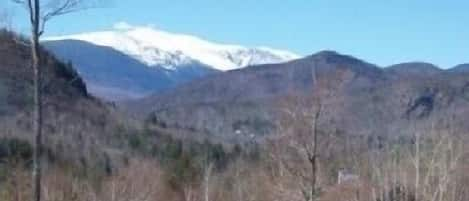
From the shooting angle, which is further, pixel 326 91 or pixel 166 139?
pixel 166 139

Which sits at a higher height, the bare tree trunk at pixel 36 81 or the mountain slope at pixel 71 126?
the bare tree trunk at pixel 36 81

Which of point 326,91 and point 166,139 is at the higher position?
point 326,91

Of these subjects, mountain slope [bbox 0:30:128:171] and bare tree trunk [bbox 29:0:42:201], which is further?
mountain slope [bbox 0:30:128:171]

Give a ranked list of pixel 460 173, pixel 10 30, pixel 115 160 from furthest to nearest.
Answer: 1. pixel 115 160
2. pixel 460 173
3. pixel 10 30

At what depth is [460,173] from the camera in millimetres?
26984

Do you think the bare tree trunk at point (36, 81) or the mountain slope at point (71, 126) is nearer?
the bare tree trunk at point (36, 81)

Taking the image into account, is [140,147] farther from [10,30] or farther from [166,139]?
[10,30]

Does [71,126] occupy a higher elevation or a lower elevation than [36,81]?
lower

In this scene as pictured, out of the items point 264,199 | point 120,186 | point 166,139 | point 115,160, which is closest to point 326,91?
point 264,199

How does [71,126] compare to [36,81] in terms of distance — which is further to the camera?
[71,126]

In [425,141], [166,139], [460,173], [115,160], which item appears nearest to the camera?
[425,141]

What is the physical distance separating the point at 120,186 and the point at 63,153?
53106 millimetres

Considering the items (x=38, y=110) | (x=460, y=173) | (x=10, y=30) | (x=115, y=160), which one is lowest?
(x=115, y=160)

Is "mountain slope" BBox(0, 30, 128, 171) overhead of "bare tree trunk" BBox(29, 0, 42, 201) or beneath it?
beneath
